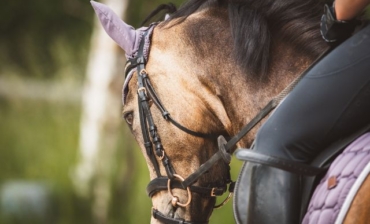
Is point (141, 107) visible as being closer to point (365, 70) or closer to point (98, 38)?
point (365, 70)

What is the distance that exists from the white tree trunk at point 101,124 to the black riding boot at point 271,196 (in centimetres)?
514

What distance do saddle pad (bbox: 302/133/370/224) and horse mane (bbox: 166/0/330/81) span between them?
0.73 m

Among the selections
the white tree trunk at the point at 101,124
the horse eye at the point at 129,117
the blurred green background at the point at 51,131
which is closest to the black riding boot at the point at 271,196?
the horse eye at the point at 129,117

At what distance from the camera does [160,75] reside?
3670mm

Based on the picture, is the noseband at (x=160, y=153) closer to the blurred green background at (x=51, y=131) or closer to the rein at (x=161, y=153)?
the rein at (x=161, y=153)

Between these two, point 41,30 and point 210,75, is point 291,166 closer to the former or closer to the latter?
point 210,75

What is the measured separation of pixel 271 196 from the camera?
2.87 metres

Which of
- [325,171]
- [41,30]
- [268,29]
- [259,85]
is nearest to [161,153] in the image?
[259,85]

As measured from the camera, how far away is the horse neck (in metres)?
3.42

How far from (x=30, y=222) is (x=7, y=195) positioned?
0.57 m

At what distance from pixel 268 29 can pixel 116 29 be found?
28.0 inches

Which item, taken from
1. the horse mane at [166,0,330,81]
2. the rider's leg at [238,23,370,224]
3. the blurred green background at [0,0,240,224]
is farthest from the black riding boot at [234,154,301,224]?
the blurred green background at [0,0,240,224]

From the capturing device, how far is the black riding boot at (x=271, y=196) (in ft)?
9.36

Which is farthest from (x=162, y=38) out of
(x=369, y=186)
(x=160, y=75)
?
(x=369, y=186)
